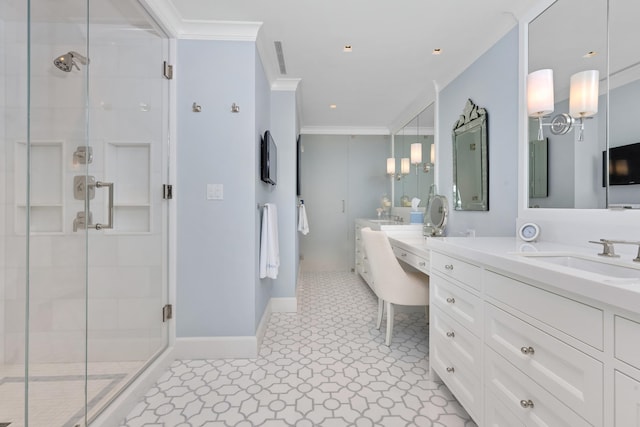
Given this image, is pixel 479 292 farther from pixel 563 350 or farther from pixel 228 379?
pixel 228 379

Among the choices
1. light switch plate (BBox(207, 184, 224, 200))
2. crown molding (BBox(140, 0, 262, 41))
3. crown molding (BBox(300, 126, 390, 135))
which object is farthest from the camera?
crown molding (BBox(300, 126, 390, 135))

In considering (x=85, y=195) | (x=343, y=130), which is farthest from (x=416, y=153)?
(x=85, y=195)

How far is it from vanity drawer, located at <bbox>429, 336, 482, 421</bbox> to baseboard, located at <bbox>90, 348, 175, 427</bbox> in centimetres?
163

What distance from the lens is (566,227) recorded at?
5.04ft

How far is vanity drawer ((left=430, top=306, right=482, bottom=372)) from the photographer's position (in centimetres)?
127

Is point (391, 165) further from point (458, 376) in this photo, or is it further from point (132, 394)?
point (132, 394)

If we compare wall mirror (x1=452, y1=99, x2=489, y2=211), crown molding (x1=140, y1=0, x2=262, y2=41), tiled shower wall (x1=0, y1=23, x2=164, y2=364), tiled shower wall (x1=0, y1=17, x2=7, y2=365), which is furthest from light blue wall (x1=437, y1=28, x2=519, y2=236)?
tiled shower wall (x1=0, y1=17, x2=7, y2=365)

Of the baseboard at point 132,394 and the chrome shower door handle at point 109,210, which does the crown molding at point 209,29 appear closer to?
the chrome shower door handle at point 109,210

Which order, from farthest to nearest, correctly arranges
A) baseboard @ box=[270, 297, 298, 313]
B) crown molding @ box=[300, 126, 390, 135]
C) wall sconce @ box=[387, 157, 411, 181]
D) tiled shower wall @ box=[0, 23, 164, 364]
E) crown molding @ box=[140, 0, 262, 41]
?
1. crown molding @ box=[300, 126, 390, 135]
2. wall sconce @ box=[387, 157, 411, 181]
3. baseboard @ box=[270, 297, 298, 313]
4. crown molding @ box=[140, 0, 262, 41]
5. tiled shower wall @ box=[0, 23, 164, 364]

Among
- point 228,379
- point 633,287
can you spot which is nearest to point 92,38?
point 228,379

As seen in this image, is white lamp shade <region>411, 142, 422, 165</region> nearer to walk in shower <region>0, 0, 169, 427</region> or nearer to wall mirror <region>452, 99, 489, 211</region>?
wall mirror <region>452, 99, 489, 211</region>

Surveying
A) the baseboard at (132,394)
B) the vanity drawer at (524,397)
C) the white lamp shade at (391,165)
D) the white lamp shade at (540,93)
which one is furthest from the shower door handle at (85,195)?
the white lamp shade at (391,165)

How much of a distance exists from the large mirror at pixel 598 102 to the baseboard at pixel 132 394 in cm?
248

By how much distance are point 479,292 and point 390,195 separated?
3606mm
